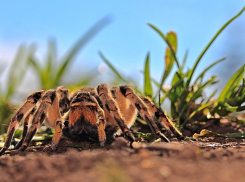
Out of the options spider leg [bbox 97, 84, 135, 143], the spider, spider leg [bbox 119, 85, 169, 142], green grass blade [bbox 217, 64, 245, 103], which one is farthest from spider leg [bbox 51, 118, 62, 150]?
green grass blade [bbox 217, 64, 245, 103]

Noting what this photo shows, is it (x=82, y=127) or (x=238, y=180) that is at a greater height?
(x=82, y=127)

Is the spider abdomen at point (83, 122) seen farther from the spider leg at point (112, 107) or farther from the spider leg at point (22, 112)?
the spider leg at point (22, 112)

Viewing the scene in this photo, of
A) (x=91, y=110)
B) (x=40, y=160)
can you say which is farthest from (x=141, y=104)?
(x=40, y=160)

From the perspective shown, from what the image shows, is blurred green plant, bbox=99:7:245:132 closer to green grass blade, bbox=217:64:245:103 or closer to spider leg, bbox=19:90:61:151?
green grass blade, bbox=217:64:245:103

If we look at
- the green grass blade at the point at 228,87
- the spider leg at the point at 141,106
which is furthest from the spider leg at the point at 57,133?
the green grass blade at the point at 228,87

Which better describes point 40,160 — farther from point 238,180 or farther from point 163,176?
point 238,180

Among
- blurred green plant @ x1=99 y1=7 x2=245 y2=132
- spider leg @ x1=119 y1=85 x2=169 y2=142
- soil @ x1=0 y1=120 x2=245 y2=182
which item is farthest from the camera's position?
blurred green plant @ x1=99 y1=7 x2=245 y2=132

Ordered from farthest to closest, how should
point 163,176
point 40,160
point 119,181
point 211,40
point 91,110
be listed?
point 211,40
point 91,110
point 40,160
point 163,176
point 119,181
